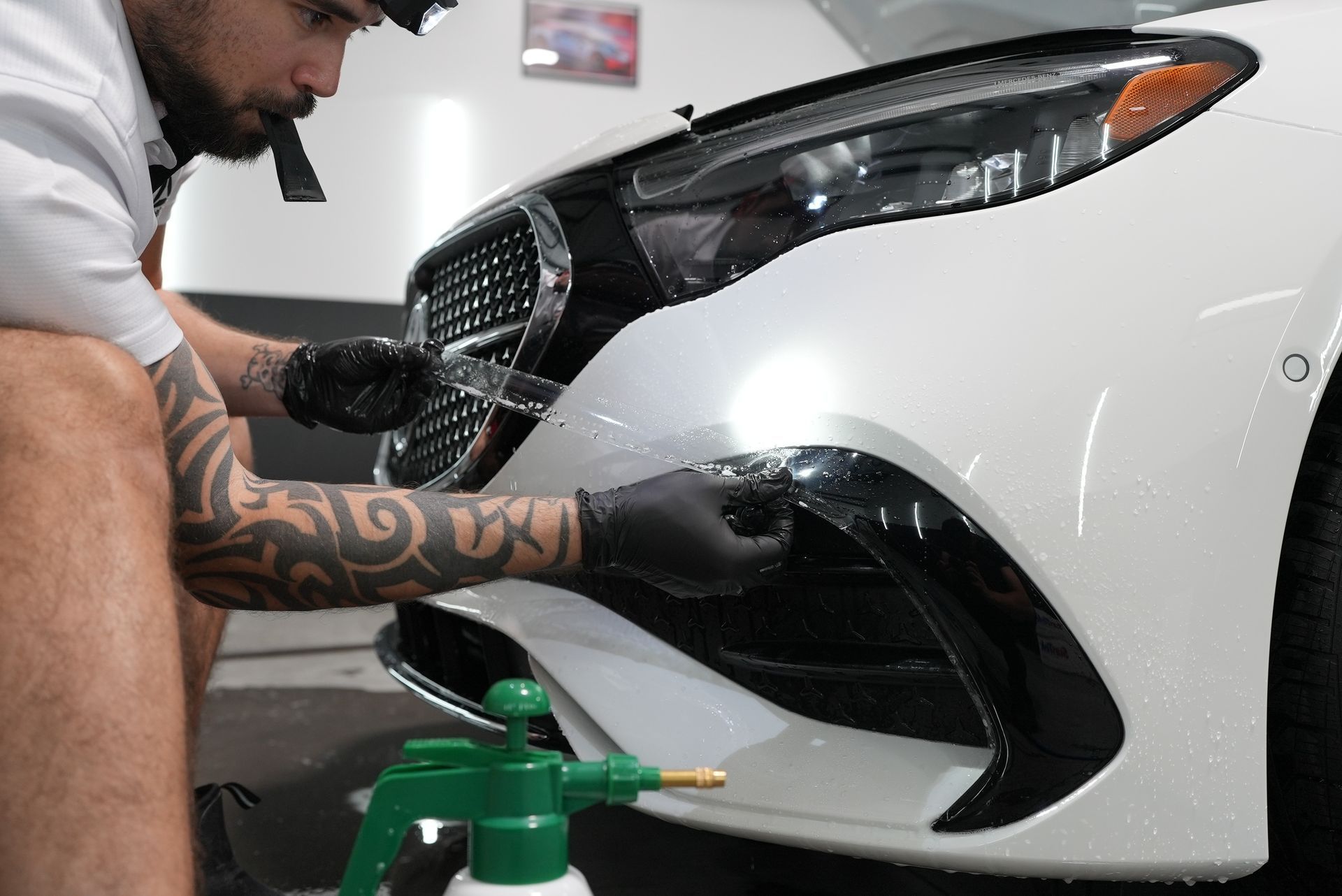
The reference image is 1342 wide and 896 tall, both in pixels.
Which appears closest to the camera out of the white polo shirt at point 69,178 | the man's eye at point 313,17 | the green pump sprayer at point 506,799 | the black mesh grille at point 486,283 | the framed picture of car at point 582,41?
the green pump sprayer at point 506,799

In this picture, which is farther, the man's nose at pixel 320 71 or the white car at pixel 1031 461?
the man's nose at pixel 320 71

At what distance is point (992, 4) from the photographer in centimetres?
293

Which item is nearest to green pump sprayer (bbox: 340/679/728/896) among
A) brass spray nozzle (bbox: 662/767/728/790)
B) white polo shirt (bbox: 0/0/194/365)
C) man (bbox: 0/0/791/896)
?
brass spray nozzle (bbox: 662/767/728/790)

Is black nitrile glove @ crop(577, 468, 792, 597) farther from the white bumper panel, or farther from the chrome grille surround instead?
the chrome grille surround

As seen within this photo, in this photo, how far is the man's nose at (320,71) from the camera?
3.45 feet

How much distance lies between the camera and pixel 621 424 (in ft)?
3.26

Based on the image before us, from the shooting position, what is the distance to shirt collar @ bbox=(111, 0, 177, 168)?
938 millimetres

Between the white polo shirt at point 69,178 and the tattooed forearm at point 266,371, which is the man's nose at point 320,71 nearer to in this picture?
the white polo shirt at point 69,178

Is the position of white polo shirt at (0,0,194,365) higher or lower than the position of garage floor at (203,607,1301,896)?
higher

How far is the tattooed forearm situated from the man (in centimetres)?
36

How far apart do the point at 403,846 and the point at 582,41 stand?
3.06 metres

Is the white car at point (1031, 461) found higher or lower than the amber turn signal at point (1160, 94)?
lower

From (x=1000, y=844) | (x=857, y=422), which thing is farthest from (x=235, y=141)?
(x=1000, y=844)

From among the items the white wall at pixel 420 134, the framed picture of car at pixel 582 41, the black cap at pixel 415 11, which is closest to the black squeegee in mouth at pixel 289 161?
the black cap at pixel 415 11
